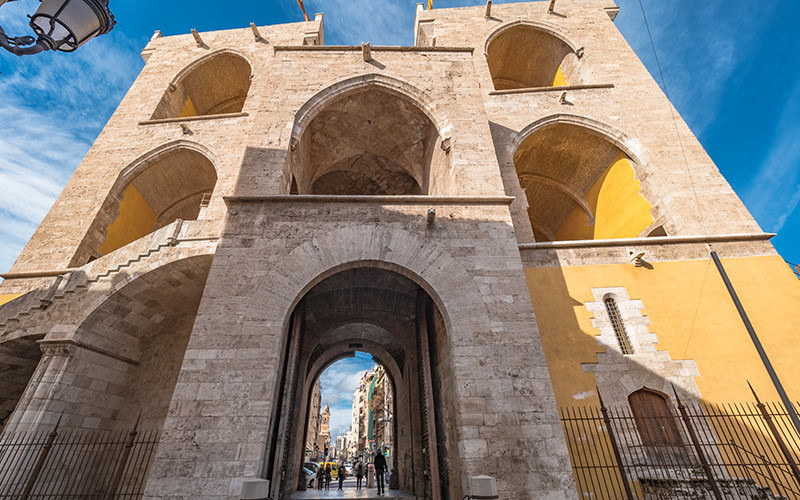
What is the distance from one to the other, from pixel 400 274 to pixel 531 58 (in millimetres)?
12575

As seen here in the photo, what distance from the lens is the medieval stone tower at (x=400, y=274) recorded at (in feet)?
19.2

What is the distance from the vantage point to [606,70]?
12.9m

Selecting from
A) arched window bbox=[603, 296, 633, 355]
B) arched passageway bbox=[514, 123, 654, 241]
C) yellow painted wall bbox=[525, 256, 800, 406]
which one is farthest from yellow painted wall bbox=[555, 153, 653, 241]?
arched window bbox=[603, 296, 633, 355]

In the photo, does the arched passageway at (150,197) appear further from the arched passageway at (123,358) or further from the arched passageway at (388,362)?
the arched passageway at (388,362)

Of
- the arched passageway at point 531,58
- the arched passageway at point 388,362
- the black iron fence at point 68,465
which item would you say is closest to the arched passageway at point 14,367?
the black iron fence at point 68,465

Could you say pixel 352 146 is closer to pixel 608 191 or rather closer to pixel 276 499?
pixel 608 191

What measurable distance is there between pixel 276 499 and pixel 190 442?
228 centimetres

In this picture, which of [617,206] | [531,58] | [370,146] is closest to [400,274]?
[370,146]

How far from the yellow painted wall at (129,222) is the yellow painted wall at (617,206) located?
50.9 ft

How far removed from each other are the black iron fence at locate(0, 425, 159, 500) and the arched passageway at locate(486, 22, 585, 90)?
17200mm

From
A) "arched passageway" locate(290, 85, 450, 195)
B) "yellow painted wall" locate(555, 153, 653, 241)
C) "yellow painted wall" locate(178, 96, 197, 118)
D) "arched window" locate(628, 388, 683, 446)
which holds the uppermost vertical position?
"yellow painted wall" locate(178, 96, 197, 118)

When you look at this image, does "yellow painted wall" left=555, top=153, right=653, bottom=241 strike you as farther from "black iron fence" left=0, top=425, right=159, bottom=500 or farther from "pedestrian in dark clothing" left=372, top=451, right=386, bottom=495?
"black iron fence" left=0, top=425, right=159, bottom=500

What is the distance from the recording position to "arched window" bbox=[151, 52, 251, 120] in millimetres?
15217

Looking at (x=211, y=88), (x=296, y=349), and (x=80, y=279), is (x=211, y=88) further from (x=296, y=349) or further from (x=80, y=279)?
(x=296, y=349)
